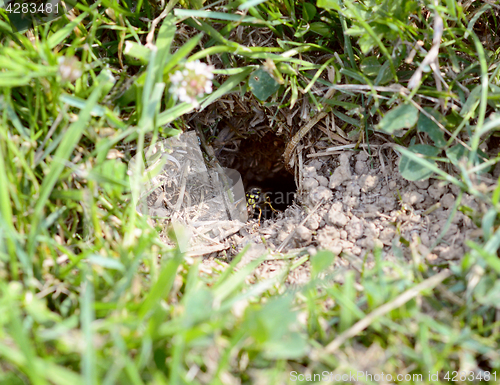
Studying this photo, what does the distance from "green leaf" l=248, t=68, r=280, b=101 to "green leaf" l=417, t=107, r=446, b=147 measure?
56 cm

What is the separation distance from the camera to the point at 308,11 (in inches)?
55.7

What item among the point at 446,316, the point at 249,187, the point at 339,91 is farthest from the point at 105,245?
the point at 249,187

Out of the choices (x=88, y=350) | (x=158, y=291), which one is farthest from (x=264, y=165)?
(x=88, y=350)

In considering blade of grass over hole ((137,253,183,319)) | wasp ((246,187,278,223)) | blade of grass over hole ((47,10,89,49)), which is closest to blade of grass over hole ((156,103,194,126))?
blade of grass over hole ((47,10,89,49))

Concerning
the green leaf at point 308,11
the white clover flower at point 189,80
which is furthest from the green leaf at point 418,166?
the white clover flower at point 189,80

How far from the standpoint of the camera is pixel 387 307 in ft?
2.94

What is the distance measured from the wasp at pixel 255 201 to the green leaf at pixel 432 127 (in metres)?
1.08

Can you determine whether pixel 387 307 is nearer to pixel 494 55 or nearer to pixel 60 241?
pixel 60 241

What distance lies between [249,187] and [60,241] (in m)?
1.77

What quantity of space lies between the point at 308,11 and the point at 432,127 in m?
0.65

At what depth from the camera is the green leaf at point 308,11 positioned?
1.40 metres

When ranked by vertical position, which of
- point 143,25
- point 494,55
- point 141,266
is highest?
point 143,25

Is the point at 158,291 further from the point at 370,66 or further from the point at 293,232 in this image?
the point at 370,66

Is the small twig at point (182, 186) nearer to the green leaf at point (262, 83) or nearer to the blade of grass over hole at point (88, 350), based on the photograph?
the green leaf at point (262, 83)
